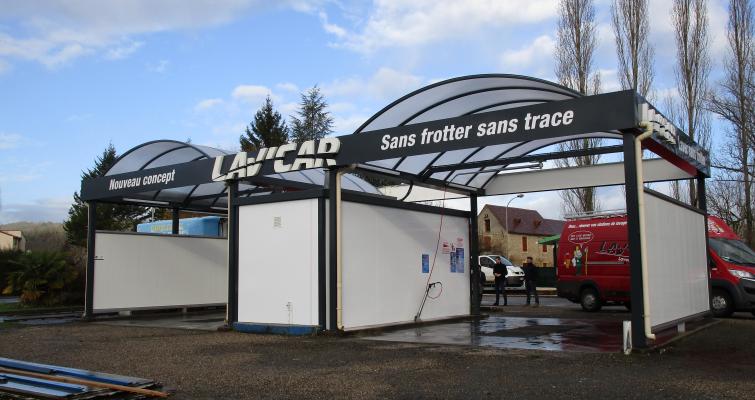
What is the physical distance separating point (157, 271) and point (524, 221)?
5743 cm

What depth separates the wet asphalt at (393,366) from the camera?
6.53 metres

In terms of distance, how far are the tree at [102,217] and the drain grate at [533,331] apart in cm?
4004

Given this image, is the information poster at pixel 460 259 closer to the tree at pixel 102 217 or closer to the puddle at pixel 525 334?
the puddle at pixel 525 334

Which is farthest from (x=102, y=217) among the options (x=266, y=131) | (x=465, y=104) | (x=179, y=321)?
(x=465, y=104)

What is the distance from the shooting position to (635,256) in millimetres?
8750

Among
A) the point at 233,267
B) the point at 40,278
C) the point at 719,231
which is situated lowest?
the point at 40,278

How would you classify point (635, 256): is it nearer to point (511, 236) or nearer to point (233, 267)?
Result: point (233, 267)

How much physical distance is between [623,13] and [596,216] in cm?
1442

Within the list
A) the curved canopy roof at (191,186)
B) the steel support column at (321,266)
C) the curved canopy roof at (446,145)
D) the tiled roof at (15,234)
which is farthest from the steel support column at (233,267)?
the tiled roof at (15,234)

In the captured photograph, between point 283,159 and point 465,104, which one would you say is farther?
point 283,159

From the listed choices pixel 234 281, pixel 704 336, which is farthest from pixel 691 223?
pixel 234 281

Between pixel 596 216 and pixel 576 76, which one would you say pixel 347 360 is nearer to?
pixel 596 216

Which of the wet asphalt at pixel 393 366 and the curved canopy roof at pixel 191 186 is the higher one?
the curved canopy roof at pixel 191 186

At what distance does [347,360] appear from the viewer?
8.72 m
